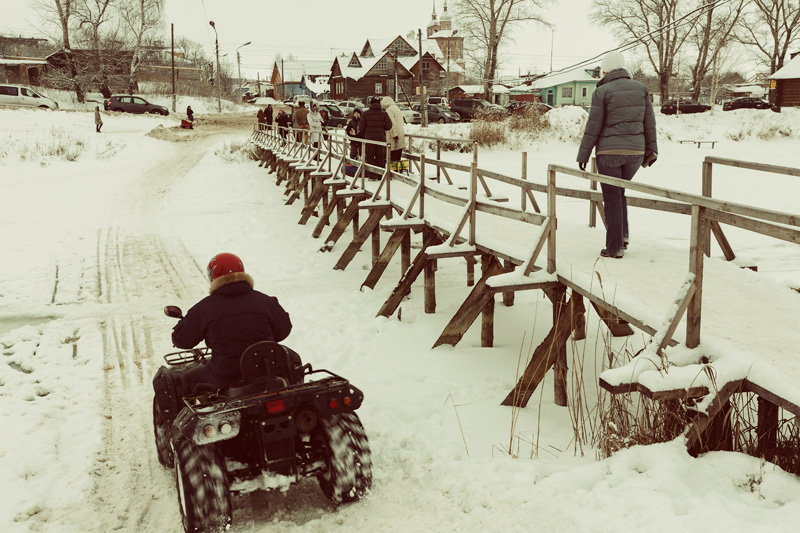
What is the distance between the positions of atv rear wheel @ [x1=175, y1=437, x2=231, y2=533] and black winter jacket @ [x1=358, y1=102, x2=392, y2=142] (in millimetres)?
9223

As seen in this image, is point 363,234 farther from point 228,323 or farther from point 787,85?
point 787,85

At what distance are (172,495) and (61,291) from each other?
586 cm

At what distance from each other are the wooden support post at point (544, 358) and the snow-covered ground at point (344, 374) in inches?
6.6

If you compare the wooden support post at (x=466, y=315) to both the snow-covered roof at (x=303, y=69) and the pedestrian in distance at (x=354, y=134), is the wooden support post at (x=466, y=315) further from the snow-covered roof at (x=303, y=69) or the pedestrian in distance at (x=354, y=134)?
the snow-covered roof at (x=303, y=69)

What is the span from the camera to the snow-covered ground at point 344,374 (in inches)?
145

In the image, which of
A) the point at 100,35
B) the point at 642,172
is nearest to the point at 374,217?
the point at 642,172

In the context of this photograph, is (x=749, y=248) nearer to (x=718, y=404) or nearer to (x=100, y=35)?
(x=718, y=404)

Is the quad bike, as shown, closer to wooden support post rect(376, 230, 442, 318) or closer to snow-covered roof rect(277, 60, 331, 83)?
wooden support post rect(376, 230, 442, 318)

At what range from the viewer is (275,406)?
3760 millimetres

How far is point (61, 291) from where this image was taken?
9367mm

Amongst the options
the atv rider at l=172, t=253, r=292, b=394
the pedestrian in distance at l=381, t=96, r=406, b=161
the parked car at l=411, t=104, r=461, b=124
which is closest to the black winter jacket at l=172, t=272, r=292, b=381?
the atv rider at l=172, t=253, r=292, b=394

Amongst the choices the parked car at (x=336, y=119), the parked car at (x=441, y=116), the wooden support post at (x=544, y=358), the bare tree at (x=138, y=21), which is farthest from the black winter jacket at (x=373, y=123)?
the bare tree at (x=138, y=21)

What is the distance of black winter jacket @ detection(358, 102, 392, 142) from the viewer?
40.7ft

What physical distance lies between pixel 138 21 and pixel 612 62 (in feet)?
184
